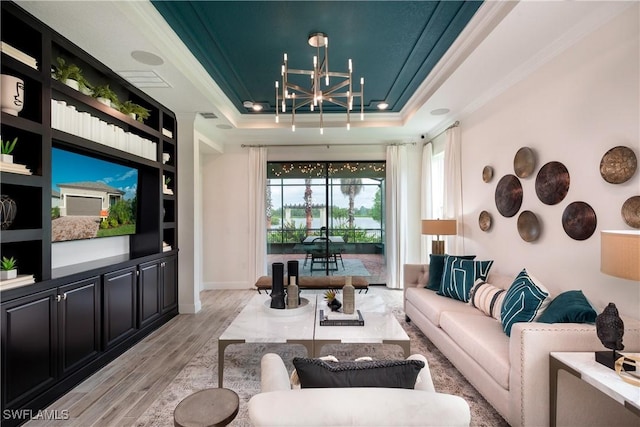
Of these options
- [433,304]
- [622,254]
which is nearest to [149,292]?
[433,304]

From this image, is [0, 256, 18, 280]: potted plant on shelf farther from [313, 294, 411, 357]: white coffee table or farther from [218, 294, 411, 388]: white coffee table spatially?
[313, 294, 411, 357]: white coffee table

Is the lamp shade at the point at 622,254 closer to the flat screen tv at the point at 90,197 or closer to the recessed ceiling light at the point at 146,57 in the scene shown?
the recessed ceiling light at the point at 146,57

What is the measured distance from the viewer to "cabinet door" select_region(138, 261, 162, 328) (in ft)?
Answer: 11.4

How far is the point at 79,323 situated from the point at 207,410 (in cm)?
200

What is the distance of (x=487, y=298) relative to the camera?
2.85 m

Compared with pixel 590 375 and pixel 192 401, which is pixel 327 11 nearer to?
pixel 192 401

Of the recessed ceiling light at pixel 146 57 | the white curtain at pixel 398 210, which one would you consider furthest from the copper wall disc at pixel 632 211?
the recessed ceiling light at pixel 146 57

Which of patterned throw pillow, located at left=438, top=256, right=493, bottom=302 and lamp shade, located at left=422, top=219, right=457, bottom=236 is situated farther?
lamp shade, located at left=422, top=219, right=457, bottom=236

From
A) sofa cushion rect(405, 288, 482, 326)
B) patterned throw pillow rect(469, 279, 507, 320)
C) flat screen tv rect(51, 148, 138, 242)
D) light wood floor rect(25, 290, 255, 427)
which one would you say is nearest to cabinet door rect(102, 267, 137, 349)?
light wood floor rect(25, 290, 255, 427)

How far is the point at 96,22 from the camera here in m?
2.27

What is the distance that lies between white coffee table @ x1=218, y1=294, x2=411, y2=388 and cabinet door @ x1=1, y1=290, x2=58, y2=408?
4.10 feet

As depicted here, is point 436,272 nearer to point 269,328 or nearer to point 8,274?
point 269,328

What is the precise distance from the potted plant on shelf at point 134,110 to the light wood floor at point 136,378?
8.46 ft

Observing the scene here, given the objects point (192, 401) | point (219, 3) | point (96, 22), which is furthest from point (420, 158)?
point (192, 401)
